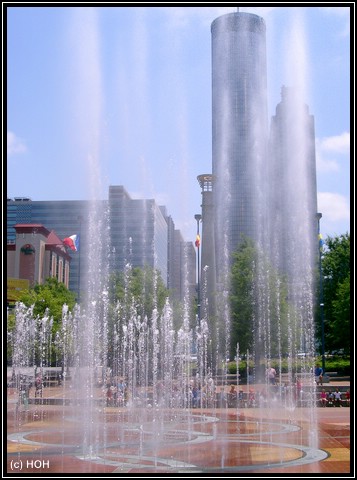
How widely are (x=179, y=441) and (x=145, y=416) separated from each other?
19.2ft

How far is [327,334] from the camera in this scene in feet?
137

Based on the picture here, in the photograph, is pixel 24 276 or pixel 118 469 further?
pixel 24 276

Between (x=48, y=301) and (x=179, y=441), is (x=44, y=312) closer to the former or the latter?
(x=48, y=301)

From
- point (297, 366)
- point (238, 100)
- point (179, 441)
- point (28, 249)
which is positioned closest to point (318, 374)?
point (297, 366)

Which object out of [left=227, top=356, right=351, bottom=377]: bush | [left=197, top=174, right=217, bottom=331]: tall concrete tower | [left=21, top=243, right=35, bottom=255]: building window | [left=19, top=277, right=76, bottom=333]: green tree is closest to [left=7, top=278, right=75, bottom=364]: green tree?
[left=19, top=277, right=76, bottom=333]: green tree

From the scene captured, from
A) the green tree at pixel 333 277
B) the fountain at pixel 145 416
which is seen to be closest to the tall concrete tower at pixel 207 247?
the fountain at pixel 145 416

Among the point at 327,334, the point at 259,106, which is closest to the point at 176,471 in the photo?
the point at 327,334

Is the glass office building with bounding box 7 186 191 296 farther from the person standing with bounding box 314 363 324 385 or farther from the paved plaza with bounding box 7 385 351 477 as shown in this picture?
the paved plaza with bounding box 7 385 351 477

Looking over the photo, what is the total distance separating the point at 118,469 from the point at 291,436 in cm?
613

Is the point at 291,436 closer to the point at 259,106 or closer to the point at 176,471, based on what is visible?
the point at 176,471

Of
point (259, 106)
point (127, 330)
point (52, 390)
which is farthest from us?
point (259, 106)

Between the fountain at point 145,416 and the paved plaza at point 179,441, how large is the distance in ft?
0.09

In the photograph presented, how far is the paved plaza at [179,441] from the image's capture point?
1140 centimetres
